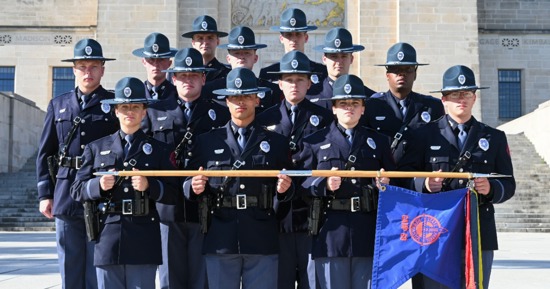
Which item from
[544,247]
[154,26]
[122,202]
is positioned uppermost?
[154,26]

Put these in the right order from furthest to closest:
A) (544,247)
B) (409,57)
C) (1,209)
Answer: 1. (1,209)
2. (544,247)
3. (409,57)

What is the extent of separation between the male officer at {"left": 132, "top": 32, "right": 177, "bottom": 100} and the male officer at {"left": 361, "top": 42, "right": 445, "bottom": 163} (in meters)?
1.82

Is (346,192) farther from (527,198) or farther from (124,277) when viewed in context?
(527,198)

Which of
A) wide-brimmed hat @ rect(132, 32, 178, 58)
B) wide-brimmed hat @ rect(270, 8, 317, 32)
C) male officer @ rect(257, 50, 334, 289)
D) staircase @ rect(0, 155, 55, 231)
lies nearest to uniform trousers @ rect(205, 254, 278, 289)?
male officer @ rect(257, 50, 334, 289)

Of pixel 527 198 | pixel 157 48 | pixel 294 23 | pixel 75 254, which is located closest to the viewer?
pixel 75 254

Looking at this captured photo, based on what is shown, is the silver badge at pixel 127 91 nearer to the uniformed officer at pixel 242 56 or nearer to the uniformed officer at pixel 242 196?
the uniformed officer at pixel 242 196

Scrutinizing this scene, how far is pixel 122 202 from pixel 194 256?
1.18 metres

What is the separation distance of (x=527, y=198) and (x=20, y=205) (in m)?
11.1

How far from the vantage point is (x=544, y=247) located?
14484mm

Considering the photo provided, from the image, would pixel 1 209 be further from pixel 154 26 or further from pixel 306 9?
pixel 306 9

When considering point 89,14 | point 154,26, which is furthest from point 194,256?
point 89,14

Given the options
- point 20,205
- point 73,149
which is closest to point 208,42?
point 73,149

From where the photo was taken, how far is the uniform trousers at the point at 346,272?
6.43 m

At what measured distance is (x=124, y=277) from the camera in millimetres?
6562
